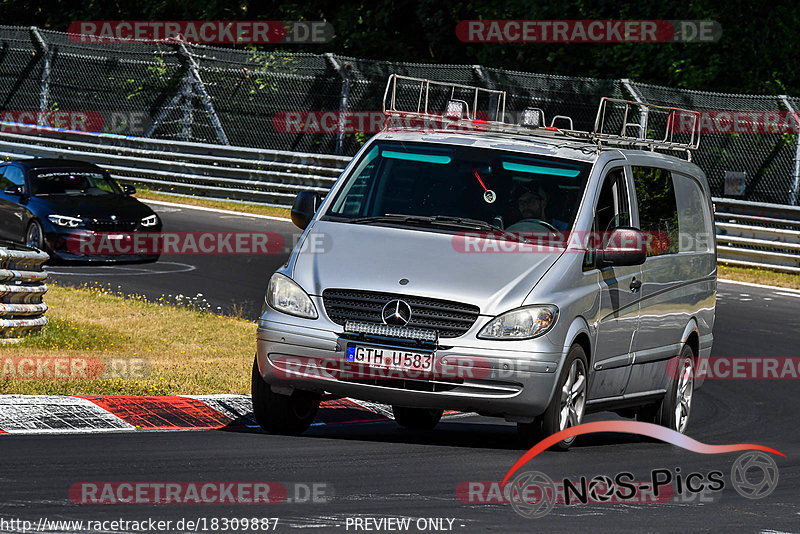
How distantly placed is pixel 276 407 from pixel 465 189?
1956 mm

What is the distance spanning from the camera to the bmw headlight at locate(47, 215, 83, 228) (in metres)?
20.3

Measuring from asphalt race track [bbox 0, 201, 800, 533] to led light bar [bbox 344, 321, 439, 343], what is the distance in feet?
2.37

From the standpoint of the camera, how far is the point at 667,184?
11.0m

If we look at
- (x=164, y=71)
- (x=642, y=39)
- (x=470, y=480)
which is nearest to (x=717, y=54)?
(x=642, y=39)

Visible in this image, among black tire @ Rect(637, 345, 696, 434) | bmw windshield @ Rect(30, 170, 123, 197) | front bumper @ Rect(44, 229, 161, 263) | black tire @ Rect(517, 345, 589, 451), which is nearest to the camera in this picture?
black tire @ Rect(517, 345, 589, 451)

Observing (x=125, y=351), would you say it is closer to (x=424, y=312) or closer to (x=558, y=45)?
(x=424, y=312)

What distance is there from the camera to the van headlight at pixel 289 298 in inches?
344

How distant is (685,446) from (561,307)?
2229mm

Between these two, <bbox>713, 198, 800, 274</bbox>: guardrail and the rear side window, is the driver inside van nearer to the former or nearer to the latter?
the rear side window

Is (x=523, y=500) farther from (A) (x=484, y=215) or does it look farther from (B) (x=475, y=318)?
(A) (x=484, y=215)

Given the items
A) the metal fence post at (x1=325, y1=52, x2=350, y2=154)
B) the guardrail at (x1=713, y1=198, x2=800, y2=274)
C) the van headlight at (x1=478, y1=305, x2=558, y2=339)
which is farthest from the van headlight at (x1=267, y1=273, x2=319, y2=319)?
the metal fence post at (x1=325, y1=52, x2=350, y2=154)

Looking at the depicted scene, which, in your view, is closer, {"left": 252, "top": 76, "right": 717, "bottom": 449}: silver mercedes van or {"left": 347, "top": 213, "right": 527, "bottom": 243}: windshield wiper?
{"left": 252, "top": 76, "right": 717, "bottom": 449}: silver mercedes van

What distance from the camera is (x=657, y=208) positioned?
10.7 metres

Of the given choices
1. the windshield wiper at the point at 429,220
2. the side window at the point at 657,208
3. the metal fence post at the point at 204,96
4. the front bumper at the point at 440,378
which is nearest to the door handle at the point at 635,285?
the side window at the point at 657,208
